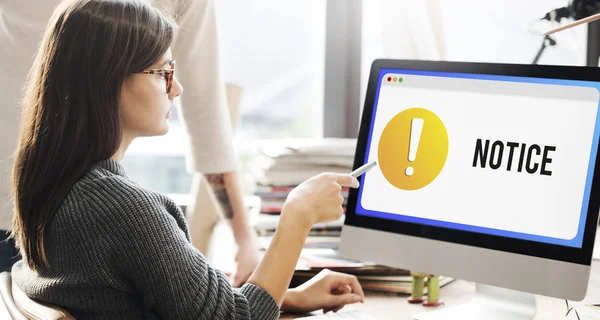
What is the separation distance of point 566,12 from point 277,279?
105 cm

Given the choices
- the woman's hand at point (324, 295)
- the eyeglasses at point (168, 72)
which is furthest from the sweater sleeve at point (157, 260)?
the woman's hand at point (324, 295)

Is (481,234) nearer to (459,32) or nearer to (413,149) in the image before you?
(413,149)

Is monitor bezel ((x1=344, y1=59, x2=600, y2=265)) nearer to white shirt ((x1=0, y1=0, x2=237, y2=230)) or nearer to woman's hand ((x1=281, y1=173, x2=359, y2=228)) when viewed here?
woman's hand ((x1=281, y1=173, x2=359, y2=228))

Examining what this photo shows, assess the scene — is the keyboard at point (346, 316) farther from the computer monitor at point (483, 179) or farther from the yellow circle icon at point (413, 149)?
the yellow circle icon at point (413, 149)

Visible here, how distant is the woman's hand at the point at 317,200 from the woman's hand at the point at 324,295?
182mm

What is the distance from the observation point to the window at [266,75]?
7.68 feet

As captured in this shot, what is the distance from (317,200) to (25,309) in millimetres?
485

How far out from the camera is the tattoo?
157 cm

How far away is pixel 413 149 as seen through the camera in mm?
1290

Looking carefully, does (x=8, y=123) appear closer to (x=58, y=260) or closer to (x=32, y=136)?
(x=32, y=136)

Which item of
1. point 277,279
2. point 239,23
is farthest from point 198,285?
point 239,23

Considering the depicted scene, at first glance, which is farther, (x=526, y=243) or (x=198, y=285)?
(x=526, y=243)

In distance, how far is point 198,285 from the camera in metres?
0.97

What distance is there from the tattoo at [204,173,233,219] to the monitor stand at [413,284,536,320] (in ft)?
1.71
